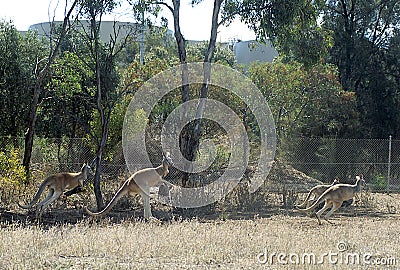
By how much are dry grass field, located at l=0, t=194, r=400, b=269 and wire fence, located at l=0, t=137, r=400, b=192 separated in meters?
5.88

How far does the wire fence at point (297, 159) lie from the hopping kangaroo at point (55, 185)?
3.39 meters

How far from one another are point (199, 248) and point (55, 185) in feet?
21.1

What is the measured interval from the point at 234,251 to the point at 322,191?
7.25 metres

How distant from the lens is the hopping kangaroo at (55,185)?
14.7 meters

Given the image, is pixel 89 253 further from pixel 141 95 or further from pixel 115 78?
pixel 115 78

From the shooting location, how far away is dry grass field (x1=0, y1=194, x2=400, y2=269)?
8489mm

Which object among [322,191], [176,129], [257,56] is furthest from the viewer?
[257,56]

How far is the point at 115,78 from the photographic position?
24.6 meters

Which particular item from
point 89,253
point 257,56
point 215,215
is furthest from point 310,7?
point 257,56

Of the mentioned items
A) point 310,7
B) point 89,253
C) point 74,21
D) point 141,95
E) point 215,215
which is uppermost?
point 310,7

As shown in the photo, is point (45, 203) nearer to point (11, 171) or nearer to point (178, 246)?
point (11, 171)

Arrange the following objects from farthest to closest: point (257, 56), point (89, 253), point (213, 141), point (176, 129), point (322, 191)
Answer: point (257, 56) < point (213, 141) < point (176, 129) < point (322, 191) < point (89, 253)

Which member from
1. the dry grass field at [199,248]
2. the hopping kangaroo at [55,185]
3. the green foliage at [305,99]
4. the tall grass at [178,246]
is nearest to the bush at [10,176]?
the hopping kangaroo at [55,185]

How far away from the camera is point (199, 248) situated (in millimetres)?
9570
